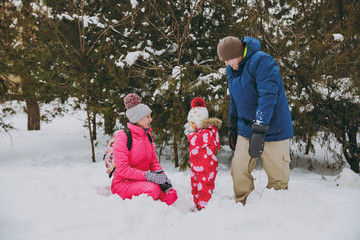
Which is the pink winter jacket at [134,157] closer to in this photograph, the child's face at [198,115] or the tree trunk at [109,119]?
the child's face at [198,115]

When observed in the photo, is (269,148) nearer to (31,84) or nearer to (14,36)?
(31,84)

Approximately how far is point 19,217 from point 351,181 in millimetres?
4425

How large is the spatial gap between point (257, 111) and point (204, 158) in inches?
42.3

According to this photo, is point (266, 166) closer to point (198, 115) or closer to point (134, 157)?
point (198, 115)

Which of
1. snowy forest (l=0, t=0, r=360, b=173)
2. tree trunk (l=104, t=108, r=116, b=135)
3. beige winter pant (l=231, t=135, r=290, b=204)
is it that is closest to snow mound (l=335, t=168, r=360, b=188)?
snowy forest (l=0, t=0, r=360, b=173)

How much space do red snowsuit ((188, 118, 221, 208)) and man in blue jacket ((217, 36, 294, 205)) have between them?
49 centimetres

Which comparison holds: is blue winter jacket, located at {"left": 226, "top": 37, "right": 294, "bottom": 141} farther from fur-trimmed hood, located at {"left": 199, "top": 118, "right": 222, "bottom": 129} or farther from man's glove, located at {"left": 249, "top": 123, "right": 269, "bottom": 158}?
fur-trimmed hood, located at {"left": 199, "top": 118, "right": 222, "bottom": 129}

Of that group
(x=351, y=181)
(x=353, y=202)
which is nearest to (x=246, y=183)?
(x=353, y=202)

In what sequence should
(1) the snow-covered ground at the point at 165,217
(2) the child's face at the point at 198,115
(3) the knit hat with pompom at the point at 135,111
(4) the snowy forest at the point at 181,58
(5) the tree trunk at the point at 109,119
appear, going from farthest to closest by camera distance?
(5) the tree trunk at the point at 109,119, (4) the snowy forest at the point at 181,58, (2) the child's face at the point at 198,115, (3) the knit hat with pompom at the point at 135,111, (1) the snow-covered ground at the point at 165,217

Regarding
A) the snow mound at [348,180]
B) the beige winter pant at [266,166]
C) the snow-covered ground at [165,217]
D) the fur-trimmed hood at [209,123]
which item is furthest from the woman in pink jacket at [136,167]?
the snow mound at [348,180]

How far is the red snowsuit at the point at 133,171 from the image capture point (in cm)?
288

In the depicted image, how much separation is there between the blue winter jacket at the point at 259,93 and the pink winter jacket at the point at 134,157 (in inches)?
48.3

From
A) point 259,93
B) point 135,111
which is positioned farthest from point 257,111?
point 135,111

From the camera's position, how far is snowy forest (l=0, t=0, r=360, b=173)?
4.33 m
